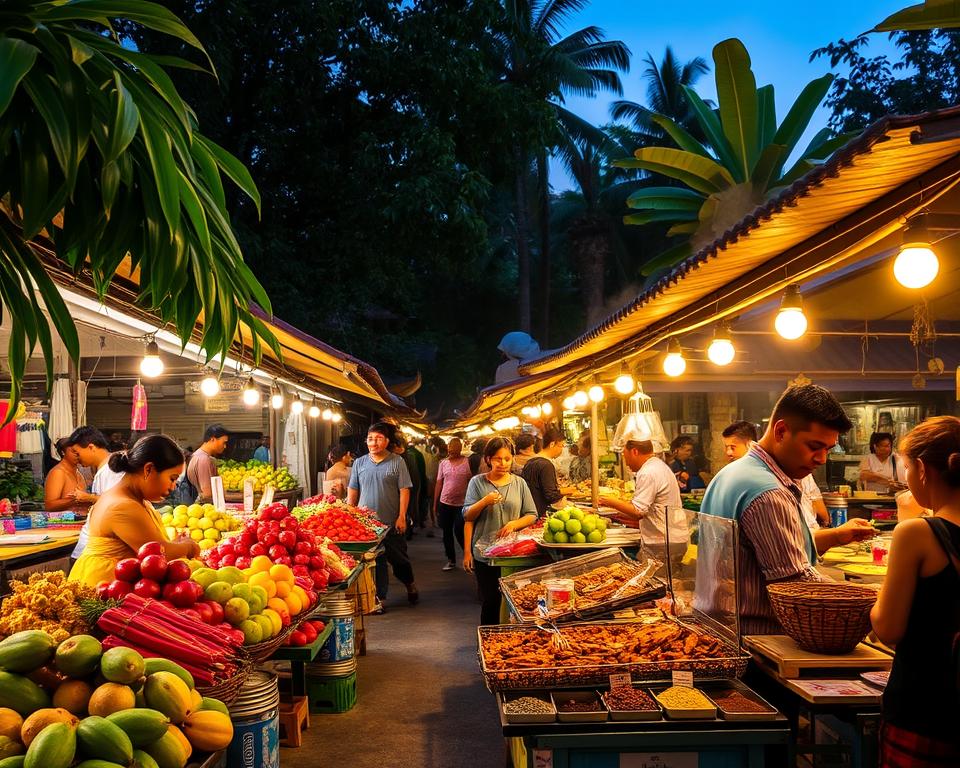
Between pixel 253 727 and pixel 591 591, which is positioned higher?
pixel 591 591

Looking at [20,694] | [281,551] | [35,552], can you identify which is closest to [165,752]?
[20,694]

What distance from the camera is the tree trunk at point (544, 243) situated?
113 ft

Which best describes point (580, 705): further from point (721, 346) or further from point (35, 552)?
Result: point (35, 552)

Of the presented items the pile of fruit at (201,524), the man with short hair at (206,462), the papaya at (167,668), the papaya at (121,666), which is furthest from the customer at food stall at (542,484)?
the papaya at (121,666)

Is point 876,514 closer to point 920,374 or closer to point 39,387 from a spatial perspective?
point 920,374

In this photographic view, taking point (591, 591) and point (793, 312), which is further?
point (591, 591)

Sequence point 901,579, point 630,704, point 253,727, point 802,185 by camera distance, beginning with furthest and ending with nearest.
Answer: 1. point 253,727
2. point 630,704
3. point 802,185
4. point 901,579

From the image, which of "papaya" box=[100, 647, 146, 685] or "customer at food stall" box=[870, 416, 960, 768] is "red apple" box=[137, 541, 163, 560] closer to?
"papaya" box=[100, 647, 146, 685]

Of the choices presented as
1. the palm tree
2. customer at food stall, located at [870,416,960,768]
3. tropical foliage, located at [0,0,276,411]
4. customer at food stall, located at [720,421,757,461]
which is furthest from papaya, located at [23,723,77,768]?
the palm tree

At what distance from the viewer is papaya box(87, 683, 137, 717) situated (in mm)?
2620

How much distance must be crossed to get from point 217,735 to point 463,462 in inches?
391

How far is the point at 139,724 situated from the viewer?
8.36 ft

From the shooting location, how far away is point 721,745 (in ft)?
10.6

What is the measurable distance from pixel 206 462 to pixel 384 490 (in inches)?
102
